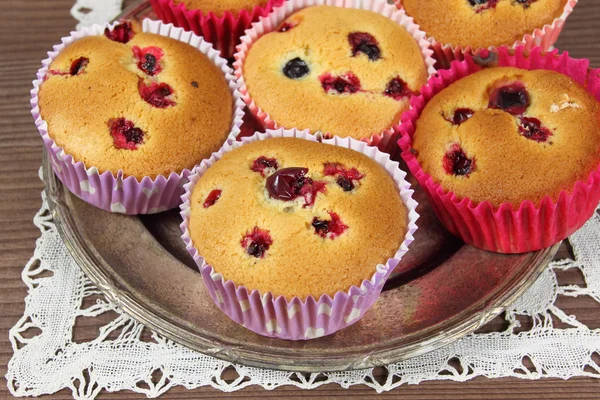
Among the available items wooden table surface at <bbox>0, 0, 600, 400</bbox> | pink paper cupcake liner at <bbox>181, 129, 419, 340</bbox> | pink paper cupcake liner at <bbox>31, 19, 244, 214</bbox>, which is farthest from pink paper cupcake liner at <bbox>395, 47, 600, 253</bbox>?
pink paper cupcake liner at <bbox>31, 19, 244, 214</bbox>

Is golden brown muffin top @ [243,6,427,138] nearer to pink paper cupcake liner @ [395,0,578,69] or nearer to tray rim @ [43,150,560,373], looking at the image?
pink paper cupcake liner @ [395,0,578,69]

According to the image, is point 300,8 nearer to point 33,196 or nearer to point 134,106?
Result: point 134,106

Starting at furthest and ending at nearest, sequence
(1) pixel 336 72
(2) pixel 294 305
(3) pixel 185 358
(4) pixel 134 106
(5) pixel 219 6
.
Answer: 1. (5) pixel 219 6
2. (1) pixel 336 72
3. (4) pixel 134 106
4. (3) pixel 185 358
5. (2) pixel 294 305

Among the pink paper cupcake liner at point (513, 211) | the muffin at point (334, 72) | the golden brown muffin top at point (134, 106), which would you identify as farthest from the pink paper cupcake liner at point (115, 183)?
the pink paper cupcake liner at point (513, 211)

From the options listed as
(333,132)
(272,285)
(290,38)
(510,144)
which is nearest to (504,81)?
(510,144)

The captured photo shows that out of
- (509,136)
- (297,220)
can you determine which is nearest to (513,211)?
(509,136)

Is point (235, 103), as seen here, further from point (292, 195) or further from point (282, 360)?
point (282, 360)
